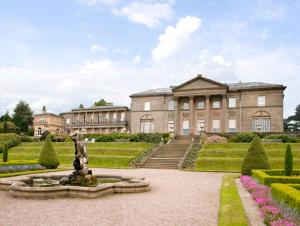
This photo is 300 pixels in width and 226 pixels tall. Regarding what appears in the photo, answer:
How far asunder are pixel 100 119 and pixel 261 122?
36.2 meters

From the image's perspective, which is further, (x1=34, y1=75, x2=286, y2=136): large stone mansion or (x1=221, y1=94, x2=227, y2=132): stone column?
(x1=221, y1=94, x2=227, y2=132): stone column

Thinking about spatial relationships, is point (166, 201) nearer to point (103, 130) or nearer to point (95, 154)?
point (95, 154)

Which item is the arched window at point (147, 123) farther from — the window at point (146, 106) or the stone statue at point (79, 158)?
the stone statue at point (79, 158)

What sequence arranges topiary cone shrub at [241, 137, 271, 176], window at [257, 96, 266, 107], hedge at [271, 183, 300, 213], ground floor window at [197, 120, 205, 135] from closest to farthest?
1. hedge at [271, 183, 300, 213]
2. topiary cone shrub at [241, 137, 271, 176]
3. window at [257, 96, 266, 107]
4. ground floor window at [197, 120, 205, 135]

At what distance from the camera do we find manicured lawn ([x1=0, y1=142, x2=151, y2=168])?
1537 inches

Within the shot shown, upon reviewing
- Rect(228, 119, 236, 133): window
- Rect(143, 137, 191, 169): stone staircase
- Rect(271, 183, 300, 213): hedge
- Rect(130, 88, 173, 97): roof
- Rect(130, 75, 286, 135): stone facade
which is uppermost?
Rect(130, 88, 173, 97): roof

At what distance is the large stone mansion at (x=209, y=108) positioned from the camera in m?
54.4

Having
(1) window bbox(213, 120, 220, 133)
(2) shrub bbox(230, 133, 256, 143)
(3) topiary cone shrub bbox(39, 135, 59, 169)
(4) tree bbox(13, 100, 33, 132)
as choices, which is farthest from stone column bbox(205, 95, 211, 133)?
(4) tree bbox(13, 100, 33, 132)

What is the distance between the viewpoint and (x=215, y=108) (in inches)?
2253

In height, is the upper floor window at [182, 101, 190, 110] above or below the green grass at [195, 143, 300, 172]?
above

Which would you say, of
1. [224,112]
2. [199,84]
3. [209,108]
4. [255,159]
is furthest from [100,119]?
[255,159]

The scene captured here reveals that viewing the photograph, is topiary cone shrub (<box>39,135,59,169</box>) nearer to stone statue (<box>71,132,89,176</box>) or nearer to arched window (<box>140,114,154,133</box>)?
stone statue (<box>71,132,89,176</box>)

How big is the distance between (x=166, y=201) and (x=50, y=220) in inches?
215

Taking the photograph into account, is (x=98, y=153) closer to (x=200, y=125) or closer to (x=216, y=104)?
(x=200, y=125)
